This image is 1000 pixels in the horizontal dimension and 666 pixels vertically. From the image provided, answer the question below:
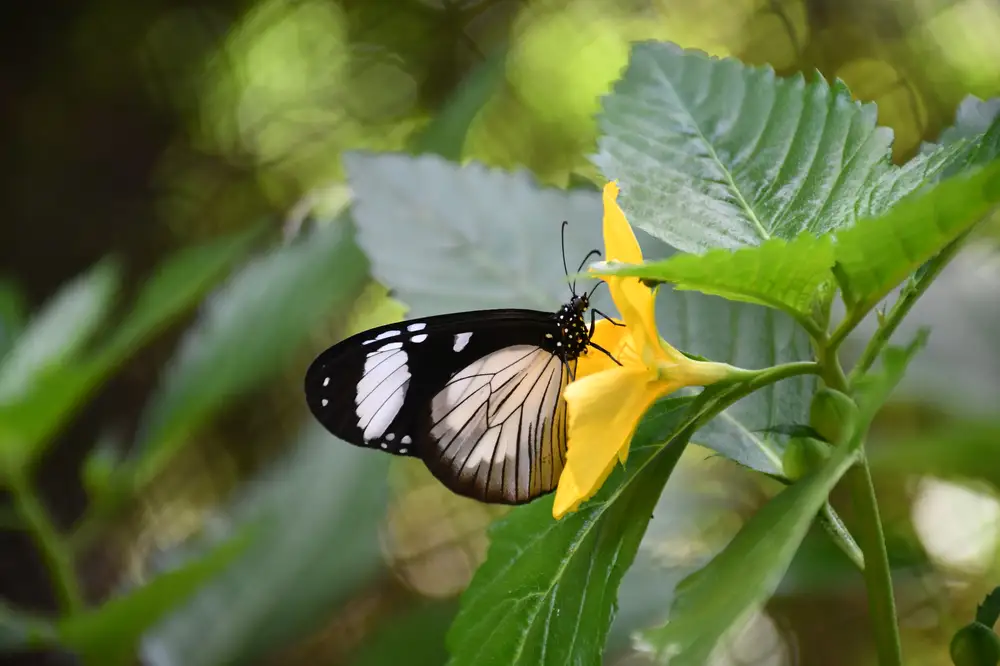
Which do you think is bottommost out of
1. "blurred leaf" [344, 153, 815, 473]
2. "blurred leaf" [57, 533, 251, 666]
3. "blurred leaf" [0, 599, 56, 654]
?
"blurred leaf" [0, 599, 56, 654]

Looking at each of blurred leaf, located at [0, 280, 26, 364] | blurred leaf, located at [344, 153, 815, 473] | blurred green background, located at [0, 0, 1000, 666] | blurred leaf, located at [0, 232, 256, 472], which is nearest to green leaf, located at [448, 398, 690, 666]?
blurred leaf, located at [344, 153, 815, 473]

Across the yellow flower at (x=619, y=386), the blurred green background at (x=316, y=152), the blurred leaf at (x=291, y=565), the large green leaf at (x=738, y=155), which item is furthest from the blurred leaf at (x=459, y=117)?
the yellow flower at (x=619, y=386)

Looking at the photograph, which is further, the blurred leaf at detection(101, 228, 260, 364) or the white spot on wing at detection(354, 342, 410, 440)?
the blurred leaf at detection(101, 228, 260, 364)

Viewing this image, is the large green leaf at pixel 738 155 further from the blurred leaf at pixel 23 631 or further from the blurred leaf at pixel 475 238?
the blurred leaf at pixel 23 631

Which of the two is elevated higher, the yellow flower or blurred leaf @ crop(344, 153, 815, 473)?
blurred leaf @ crop(344, 153, 815, 473)

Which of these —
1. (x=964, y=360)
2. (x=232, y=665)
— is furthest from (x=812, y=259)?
(x=232, y=665)

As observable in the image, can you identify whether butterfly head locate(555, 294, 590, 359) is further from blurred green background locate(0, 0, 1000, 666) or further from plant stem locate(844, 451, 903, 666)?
blurred green background locate(0, 0, 1000, 666)
